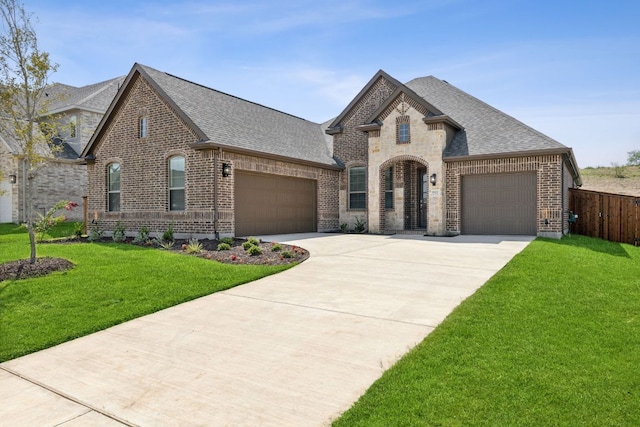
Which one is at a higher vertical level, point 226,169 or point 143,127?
point 143,127

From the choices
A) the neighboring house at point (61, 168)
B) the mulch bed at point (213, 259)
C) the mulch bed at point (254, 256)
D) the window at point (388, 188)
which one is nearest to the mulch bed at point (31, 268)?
the mulch bed at point (213, 259)

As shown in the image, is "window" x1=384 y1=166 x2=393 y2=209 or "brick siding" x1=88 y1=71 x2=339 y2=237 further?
"window" x1=384 y1=166 x2=393 y2=209

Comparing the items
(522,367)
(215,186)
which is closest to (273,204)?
(215,186)

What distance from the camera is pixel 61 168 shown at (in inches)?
940

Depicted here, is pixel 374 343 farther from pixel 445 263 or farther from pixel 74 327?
pixel 445 263

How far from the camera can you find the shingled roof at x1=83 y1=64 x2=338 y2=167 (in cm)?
1466

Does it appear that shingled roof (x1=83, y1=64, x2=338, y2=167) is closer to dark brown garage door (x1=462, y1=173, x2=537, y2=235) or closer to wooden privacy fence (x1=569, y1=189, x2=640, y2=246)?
dark brown garage door (x1=462, y1=173, x2=537, y2=235)

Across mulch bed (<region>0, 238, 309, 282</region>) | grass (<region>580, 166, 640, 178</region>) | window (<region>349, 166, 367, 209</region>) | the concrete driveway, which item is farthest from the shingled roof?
grass (<region>580, 166, 640, 178</region>)

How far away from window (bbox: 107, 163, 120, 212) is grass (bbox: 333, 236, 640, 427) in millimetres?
15347

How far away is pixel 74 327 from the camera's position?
217 inches

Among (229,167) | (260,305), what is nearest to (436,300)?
(260,305)

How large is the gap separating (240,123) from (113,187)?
19.7 feet

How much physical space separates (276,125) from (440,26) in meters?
10.5

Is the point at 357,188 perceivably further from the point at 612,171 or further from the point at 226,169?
the point at 612,171
